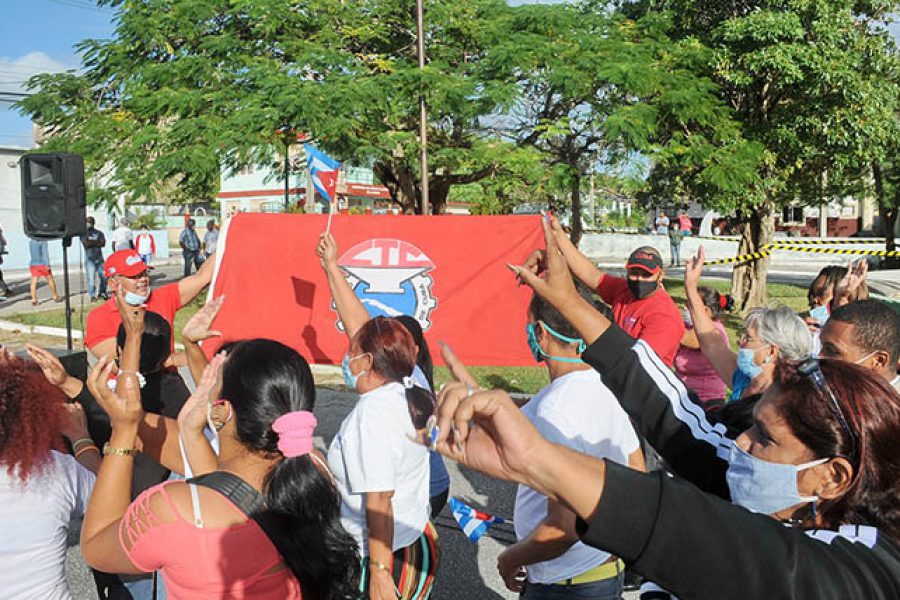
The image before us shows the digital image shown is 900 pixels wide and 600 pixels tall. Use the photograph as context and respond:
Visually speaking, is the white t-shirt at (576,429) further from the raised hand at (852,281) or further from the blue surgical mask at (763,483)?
the raised hand at (852,281)

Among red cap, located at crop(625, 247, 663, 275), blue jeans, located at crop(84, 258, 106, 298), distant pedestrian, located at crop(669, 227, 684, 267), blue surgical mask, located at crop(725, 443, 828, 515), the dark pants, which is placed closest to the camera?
blue surgical mask, located at crop(725, 443, 828, 515)

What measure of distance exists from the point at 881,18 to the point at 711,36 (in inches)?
144

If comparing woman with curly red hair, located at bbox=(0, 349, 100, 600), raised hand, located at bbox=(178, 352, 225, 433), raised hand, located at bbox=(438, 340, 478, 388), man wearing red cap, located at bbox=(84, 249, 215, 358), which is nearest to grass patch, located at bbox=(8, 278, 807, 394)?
man wearing red cap, located at bbox=(84, 249, 215, 358)

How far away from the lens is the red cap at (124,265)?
4.87 metres

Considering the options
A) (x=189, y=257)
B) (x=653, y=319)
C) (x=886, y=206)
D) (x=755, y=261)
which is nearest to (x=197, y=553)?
(x=653, y=319)

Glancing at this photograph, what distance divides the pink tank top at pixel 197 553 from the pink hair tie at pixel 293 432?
0.77 feet

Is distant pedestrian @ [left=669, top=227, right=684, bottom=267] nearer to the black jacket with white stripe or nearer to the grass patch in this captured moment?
the grass patch

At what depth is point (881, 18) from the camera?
48.9 ft

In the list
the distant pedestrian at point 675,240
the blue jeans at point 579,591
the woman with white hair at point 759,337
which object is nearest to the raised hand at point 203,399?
the blue jeans at point 579,591

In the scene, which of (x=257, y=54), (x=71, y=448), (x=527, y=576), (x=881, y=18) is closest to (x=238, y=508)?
(x=527, y=576)

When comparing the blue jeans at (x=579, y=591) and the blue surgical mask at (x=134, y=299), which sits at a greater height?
the blue surgical mask at (x=134, y=299)

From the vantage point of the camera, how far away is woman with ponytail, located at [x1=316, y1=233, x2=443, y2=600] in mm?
2758

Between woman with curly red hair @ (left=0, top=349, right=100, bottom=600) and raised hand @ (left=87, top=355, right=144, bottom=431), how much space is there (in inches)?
15.4

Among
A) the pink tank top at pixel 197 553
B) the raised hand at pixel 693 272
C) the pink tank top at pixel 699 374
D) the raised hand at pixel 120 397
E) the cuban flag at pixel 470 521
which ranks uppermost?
the raised hand at pixel 693 272
